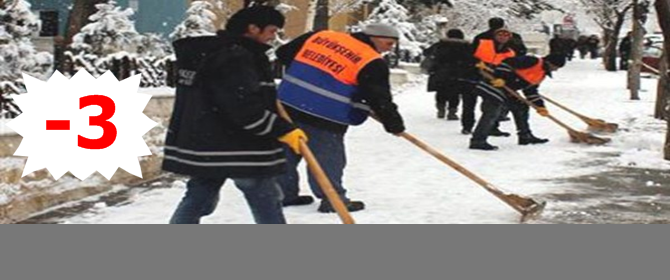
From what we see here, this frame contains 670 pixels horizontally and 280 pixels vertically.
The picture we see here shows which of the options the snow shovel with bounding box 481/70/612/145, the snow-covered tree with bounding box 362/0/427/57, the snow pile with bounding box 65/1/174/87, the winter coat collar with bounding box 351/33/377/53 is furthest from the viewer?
the snow-covered tree with bounding box 362/0/427/57

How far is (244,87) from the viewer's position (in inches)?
193

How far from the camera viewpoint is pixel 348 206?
23.7 ft

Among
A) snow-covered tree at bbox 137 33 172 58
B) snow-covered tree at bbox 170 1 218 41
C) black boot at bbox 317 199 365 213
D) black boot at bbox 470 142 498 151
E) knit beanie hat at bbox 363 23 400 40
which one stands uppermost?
knit beanie hat at bbox 363 23 400 40

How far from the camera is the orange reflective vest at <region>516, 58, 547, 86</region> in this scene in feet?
37.3

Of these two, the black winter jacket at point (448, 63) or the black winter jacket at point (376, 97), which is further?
the black winter jacket at point (448, 63)

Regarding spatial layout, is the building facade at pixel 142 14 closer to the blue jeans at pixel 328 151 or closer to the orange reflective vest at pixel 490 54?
the orange reflective vest at pixel 490 54

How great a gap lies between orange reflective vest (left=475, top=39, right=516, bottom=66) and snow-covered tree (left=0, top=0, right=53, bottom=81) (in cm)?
479

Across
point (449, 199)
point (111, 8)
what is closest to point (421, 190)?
point (449, 199)

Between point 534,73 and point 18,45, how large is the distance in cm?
546

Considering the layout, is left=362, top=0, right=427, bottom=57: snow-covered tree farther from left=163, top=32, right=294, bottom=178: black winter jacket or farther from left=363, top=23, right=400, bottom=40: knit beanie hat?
left=163, top=32, right=294, bottom=178: black winter jacket

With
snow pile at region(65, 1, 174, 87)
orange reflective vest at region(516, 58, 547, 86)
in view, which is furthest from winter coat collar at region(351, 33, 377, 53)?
orange reflective vest at region(516, 58, 547, 86)

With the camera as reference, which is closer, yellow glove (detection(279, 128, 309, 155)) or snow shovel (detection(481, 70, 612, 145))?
yellow glove (detection(279, 128, 309, 155))

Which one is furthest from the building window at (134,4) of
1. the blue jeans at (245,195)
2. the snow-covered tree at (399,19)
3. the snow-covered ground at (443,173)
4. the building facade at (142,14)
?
the blue jeans at (245,195)

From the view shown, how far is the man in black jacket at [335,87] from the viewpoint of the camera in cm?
661
